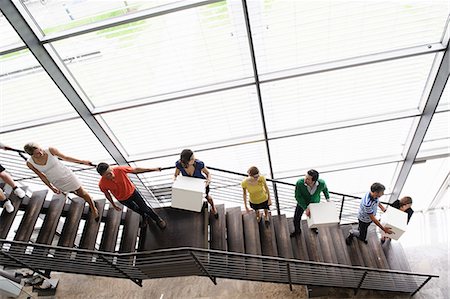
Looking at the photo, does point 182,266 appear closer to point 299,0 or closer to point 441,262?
point 299,0

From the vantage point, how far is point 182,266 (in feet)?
Result: 16.2

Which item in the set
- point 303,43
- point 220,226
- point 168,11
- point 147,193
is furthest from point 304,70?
point 147,193

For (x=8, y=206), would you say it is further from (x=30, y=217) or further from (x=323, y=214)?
(x=323, y=214)

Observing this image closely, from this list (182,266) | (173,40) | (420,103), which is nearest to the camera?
(173,40)

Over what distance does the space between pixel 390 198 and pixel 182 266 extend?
5202mm

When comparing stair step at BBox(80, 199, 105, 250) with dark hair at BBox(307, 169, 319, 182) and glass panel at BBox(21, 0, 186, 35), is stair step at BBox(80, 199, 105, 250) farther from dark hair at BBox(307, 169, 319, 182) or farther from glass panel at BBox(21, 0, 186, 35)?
dark hair at BBox(307, 169, 319, 182)

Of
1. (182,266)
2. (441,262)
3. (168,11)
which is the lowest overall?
(182,266)

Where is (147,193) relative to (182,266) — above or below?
above

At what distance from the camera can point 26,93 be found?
518 centimetres

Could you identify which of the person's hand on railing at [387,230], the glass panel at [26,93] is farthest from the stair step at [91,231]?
the person's hand on railing at [387,230]

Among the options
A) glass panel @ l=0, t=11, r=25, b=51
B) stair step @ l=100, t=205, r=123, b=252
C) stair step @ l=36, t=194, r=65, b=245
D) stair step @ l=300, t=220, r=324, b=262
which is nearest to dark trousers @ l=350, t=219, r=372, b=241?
stair step @ l=300, t=220, r=324, b=262

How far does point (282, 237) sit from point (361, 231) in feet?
4.16

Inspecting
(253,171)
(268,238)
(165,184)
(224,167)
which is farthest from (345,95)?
(165,184)

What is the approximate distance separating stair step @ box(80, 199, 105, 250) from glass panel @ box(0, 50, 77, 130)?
1460 mm
